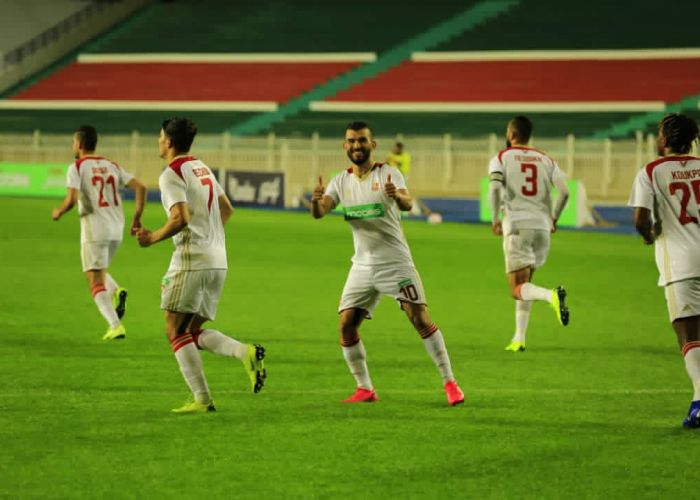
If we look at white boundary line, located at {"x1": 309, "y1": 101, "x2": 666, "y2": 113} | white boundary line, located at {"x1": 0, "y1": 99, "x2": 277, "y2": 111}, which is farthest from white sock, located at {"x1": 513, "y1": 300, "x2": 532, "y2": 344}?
white boundary line, located at {"x1": 0, "y1": 99, "x2": 277, "y2": 111}

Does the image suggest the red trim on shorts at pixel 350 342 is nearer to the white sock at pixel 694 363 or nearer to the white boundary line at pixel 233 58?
the white sock at pixel 694 363

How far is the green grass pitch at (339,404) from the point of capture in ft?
23.0

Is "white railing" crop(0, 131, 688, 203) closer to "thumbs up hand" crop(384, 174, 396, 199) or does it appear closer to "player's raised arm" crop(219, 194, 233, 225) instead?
"player's raised arm" crop(219, 194, 233, 225)

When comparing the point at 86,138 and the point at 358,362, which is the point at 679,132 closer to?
the point at 358,362

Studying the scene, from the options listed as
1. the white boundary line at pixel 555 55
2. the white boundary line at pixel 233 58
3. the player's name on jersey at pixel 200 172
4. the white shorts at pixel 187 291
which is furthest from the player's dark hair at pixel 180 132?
the white boundary line at pixel 233 58

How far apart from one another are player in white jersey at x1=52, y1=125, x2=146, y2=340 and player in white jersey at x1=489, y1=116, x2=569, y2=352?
3.62m

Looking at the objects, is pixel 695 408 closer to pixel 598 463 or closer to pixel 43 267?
pixel 598 463

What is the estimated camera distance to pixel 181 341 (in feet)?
28.4

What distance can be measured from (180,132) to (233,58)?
46857 mm

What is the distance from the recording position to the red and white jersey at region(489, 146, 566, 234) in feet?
39.5

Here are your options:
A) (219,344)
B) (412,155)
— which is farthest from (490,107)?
(219,344)

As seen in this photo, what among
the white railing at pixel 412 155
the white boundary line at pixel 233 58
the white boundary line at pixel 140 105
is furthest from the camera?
the white boundary line at pixel 233 58

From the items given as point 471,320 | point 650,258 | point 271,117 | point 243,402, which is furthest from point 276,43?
point 243,402

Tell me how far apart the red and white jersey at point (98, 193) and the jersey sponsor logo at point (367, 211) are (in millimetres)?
4555
